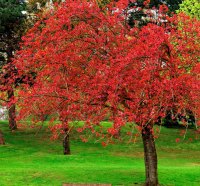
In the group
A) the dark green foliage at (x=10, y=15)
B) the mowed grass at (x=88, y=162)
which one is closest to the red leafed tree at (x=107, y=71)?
the mowed grass at (x=88, y=162)

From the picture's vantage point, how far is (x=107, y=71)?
48.4 ft

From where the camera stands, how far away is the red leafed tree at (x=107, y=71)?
14648 millimetres

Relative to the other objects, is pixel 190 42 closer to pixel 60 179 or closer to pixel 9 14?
pixel 60 179

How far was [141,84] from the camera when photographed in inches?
603

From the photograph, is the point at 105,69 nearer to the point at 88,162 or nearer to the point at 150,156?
the point at 150,156

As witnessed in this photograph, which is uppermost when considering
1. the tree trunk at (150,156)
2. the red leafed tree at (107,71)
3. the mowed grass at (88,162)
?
the red leafed tree at (107,71)

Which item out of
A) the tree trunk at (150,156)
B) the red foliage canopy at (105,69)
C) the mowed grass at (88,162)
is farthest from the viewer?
Answer: the mowed grass at (88,162)

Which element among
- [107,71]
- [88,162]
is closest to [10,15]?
[88,162]

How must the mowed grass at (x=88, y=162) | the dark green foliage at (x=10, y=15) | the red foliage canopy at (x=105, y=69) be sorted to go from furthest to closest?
1. the dark green foliage at (x=10, y=15)
2. the mowed grass at (x=88, y=162)
3. the red foliage canopy at (x=105, y=69)

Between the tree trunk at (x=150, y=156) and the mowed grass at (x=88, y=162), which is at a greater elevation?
the tree trunk at (x=150, y=156)

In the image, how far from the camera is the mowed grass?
19203mm

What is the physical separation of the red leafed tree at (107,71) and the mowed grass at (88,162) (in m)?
3.13

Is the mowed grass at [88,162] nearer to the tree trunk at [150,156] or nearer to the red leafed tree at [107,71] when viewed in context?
the tree trunk at [150,156]

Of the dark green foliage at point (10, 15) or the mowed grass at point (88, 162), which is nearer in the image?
the mowed grass at point (88, 162)
